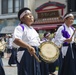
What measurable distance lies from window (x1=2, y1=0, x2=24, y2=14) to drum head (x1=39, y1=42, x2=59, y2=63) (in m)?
21.5

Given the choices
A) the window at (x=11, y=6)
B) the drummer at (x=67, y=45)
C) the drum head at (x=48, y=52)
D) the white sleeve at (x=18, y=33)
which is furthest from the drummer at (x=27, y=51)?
the window at (x=11, y=6)

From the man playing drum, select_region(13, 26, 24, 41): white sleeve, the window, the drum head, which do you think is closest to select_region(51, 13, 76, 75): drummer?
the man playing drum

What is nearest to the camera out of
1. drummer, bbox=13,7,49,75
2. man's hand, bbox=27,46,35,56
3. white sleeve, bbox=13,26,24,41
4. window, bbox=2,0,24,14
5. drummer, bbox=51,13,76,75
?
man's hand, bbox=27,46,35,56

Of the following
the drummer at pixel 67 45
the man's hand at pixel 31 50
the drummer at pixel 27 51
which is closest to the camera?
the man's hand at pixel 31 50

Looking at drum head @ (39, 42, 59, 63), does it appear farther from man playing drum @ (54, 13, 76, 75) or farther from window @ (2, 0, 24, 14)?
window @ (2, 0, 24, 14)

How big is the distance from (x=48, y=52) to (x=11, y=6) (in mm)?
22598

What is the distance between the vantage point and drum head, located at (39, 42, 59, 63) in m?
4.73

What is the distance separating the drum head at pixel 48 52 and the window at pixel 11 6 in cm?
2146

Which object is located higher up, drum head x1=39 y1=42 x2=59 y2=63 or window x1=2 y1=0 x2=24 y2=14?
window x1=2 y1=0 x2=24 y2=14

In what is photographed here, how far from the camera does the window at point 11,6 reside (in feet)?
87.4

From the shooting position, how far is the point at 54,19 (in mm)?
23453

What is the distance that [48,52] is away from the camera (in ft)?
16.0

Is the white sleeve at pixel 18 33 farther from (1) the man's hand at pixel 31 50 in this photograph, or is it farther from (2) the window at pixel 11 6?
(2) the window at pixel 11 6

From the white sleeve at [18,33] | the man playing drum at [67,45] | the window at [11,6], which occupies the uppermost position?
the window at [11,6]
